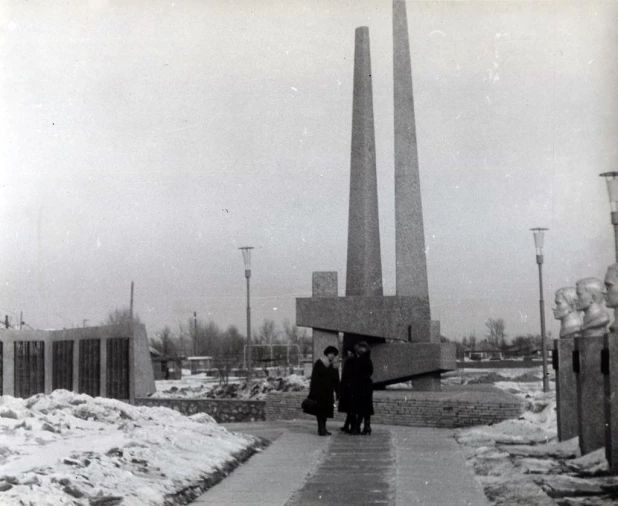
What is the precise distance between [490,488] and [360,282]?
34.6 ft

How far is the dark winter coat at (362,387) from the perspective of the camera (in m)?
13.0

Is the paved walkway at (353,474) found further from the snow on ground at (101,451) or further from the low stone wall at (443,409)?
the low stone wall at (443,409)

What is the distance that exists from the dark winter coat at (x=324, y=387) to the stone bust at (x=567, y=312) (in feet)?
11.6

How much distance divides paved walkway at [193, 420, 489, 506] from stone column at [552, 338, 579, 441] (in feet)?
4.78

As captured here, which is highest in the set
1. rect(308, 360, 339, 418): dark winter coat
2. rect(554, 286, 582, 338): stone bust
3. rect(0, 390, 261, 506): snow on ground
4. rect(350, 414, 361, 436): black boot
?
rect(554, 286, 582, 338): stone bust

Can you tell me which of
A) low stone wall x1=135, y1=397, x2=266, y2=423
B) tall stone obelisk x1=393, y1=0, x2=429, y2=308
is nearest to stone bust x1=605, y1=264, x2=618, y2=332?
tall stone obelisk x1=393, y1=0, x2=429, y2=308

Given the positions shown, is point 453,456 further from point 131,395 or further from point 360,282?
point 131,395

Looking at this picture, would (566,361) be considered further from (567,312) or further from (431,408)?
(431,408)

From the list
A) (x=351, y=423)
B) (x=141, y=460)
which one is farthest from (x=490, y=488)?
(x=351, y=423)

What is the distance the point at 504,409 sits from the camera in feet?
47.4

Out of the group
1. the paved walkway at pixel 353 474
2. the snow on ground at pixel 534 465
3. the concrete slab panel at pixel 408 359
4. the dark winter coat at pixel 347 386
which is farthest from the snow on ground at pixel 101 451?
the concrete slab panel at pixel 408 359

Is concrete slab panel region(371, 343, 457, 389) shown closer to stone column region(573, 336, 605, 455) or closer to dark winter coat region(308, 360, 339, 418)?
dark winter coat region(308, 360, 339, 418)

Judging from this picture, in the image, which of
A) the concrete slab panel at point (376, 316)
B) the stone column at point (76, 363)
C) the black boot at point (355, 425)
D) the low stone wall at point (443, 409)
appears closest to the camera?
the black boot at point (355, 425)

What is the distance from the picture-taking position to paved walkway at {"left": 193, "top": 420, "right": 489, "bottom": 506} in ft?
25.6
